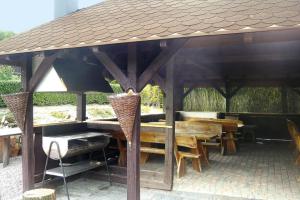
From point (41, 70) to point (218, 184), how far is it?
3.41 m

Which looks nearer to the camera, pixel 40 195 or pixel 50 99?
pixel 40 195

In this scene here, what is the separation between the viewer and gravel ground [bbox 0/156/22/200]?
4664 millimetres

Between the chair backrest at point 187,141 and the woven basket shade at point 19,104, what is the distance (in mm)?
2771

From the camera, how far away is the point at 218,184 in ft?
16.5

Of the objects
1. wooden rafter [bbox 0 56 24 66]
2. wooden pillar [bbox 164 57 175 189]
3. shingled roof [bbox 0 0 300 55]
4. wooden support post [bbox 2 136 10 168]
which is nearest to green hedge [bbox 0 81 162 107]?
wooden support post [bbox 2 136 10 168]

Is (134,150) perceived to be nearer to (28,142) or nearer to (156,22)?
(156,22)

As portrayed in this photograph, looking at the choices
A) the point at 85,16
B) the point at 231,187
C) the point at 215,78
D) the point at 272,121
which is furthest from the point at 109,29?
the point at 272,121

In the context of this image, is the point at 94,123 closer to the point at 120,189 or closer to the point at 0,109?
the point at 120,189

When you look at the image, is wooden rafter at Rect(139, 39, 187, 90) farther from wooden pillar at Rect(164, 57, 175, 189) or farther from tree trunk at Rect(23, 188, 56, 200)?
tree trunk at Rect(23, 188, 56, 200)

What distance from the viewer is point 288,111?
10.5m

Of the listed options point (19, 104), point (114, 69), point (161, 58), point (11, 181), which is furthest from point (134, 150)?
point (11, 181)

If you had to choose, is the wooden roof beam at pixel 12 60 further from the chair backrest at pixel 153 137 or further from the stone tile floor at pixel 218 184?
the chair backrest at pixel 153 137

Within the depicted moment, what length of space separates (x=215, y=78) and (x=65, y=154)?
7.08m

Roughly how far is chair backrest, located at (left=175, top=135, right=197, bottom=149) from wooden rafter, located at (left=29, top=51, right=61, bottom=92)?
271 centimetres
